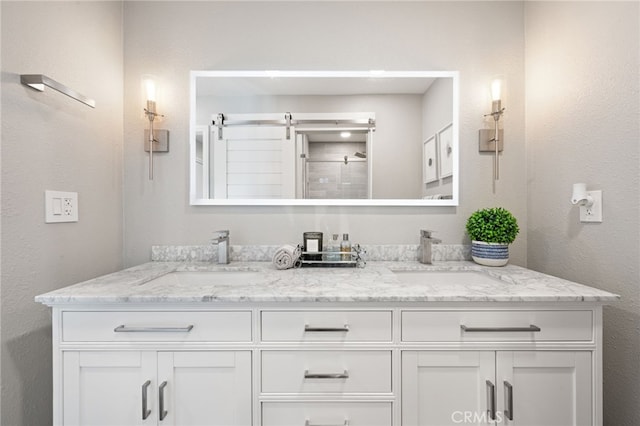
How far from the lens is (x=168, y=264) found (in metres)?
1.51

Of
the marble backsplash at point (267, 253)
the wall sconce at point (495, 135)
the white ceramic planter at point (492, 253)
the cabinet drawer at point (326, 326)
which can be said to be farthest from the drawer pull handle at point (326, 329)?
the wall sconce at point (495, 135)

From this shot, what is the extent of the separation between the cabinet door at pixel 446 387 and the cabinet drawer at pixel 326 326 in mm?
130

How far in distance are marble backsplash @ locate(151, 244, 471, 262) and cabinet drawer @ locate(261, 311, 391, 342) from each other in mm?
599

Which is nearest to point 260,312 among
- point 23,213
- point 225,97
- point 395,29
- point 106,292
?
point 106,292

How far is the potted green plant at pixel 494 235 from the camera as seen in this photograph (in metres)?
1.39

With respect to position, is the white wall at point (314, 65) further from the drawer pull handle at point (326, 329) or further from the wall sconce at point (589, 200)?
the drawer pull handle at point (326, 329)

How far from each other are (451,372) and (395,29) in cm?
164

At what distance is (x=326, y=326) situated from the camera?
0.98m

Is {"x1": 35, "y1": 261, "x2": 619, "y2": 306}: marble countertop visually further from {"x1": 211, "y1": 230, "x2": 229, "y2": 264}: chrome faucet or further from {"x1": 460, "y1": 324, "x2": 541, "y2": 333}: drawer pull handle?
{"x1": 211, "y1": 230, "x2": 229, "y2": 264}: chrome faucet

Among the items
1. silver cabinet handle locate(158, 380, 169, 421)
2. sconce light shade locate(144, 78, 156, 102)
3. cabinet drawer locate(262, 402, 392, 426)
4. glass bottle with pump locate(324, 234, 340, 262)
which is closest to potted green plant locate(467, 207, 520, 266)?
glass bottle with pump locate(324, 234, 340, 262)

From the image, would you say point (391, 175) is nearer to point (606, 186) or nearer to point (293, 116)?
point (293, 116)

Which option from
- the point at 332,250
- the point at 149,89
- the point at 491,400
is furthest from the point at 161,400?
the point at 149,89

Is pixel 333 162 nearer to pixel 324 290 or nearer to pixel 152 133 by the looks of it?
pixel 324 290

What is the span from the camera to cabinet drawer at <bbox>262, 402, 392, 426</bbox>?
97cm
